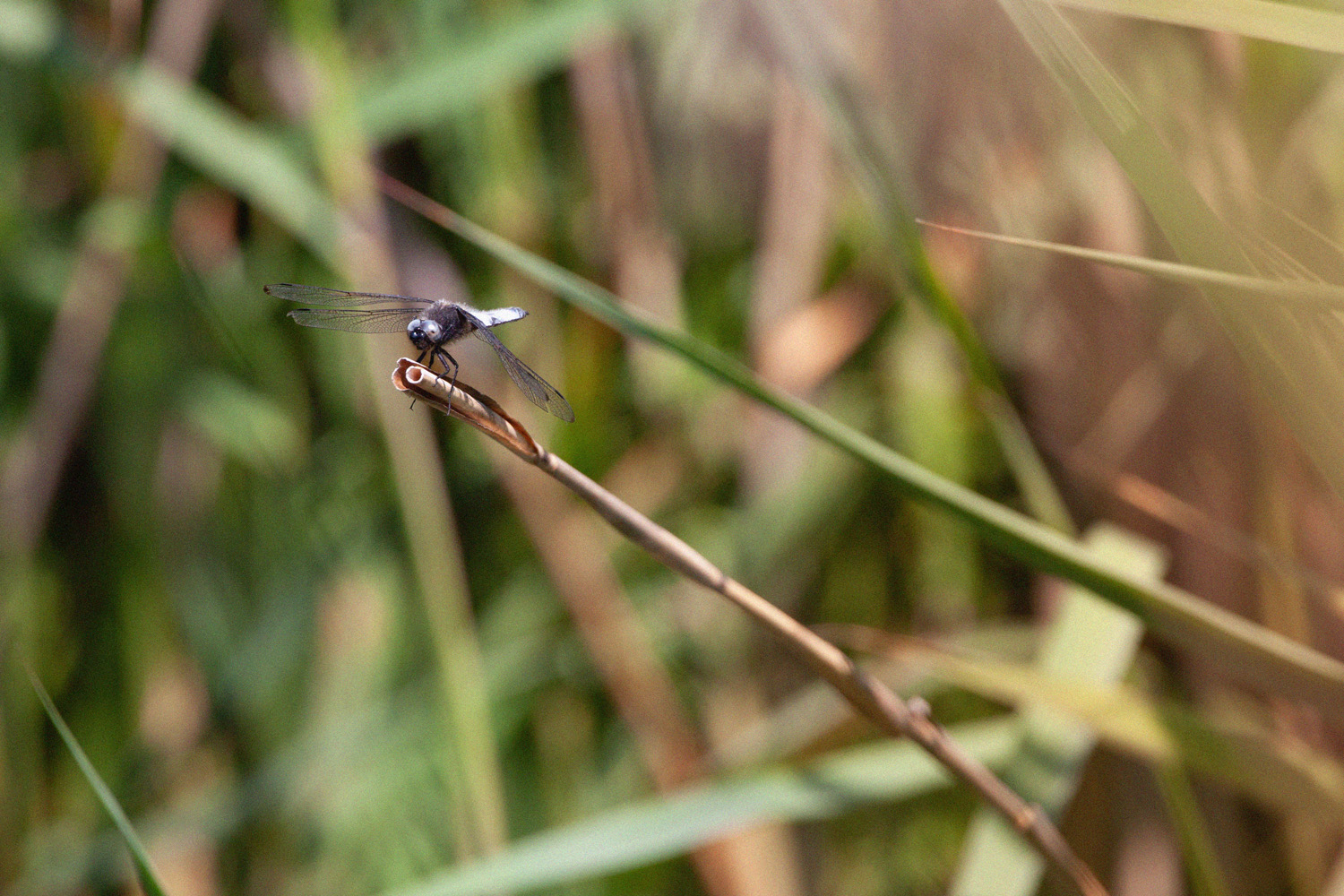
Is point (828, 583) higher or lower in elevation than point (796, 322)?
lower

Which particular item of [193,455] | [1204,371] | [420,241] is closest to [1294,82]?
[1204,371]

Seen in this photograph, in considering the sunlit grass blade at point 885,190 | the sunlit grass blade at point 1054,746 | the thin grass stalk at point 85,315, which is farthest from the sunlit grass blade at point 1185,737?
the thin grass stalk at point 85,315

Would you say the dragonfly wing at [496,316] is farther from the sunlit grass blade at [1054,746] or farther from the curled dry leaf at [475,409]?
the sunlit grass blade at [1054,746]

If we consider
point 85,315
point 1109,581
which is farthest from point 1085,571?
point 85,315

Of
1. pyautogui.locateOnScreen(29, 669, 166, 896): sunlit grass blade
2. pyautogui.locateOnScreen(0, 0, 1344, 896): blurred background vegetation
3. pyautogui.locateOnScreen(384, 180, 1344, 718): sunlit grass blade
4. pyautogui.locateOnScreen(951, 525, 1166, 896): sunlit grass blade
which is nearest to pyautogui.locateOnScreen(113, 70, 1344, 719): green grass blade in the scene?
pyautogui.locateOnScreen(384, 180, 1344, 718): sunlit grass blade

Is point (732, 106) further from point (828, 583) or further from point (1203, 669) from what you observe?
point (1203, 669)
